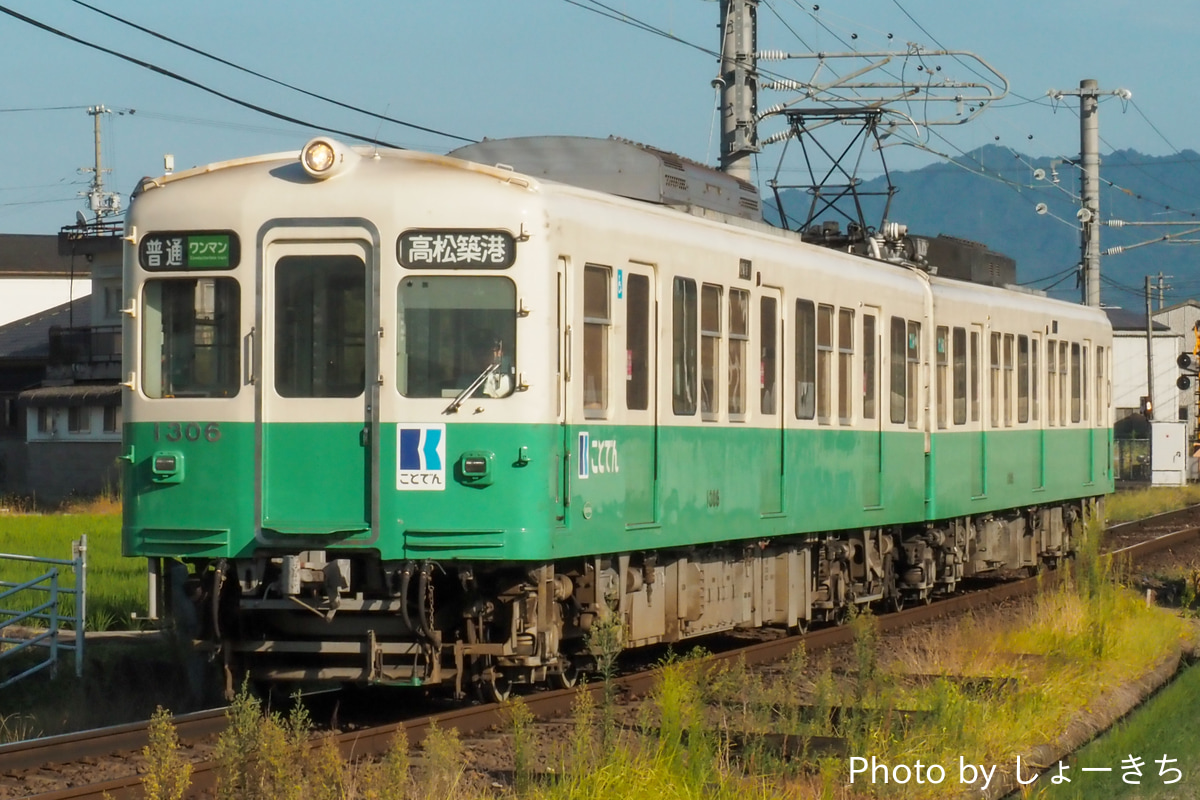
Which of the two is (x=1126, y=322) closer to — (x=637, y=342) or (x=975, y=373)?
(x=975, y=373)

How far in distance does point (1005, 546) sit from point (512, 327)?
37.5 feet

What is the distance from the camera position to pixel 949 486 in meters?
16.7

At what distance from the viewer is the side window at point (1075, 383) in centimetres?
2088

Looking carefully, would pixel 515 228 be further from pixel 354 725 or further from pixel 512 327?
pixel 354 725

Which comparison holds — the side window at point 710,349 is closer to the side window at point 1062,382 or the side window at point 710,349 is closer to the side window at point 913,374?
the side window at point 913,374

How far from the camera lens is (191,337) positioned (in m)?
9.76

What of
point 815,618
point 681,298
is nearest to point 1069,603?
point 815,618

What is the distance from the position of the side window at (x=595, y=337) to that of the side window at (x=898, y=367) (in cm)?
547

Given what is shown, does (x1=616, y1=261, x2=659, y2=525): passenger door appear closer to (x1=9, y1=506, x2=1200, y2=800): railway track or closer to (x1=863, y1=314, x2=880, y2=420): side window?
(x1=9, y1=506, x2=1200, y2=800): railway track

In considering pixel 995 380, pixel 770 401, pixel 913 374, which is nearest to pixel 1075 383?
pixel 995 380

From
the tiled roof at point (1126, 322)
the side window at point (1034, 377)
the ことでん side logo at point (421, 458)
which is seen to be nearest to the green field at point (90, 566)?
the ことでん side logo at point (421, 458)

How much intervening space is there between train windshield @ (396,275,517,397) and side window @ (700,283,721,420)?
92.8 inches

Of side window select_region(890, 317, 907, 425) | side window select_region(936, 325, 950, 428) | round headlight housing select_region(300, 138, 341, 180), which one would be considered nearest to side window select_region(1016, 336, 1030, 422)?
side window select_region(936, 325, 950, 428)

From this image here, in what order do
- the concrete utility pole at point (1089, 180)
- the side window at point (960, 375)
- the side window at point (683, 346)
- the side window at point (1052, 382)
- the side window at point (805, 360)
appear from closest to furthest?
the side window at point (683, 346), the side window at point (805, 360), the side window at point (960, 375), the side window at point (1052, 382), the concrete utility pole at point (1089, 180)
